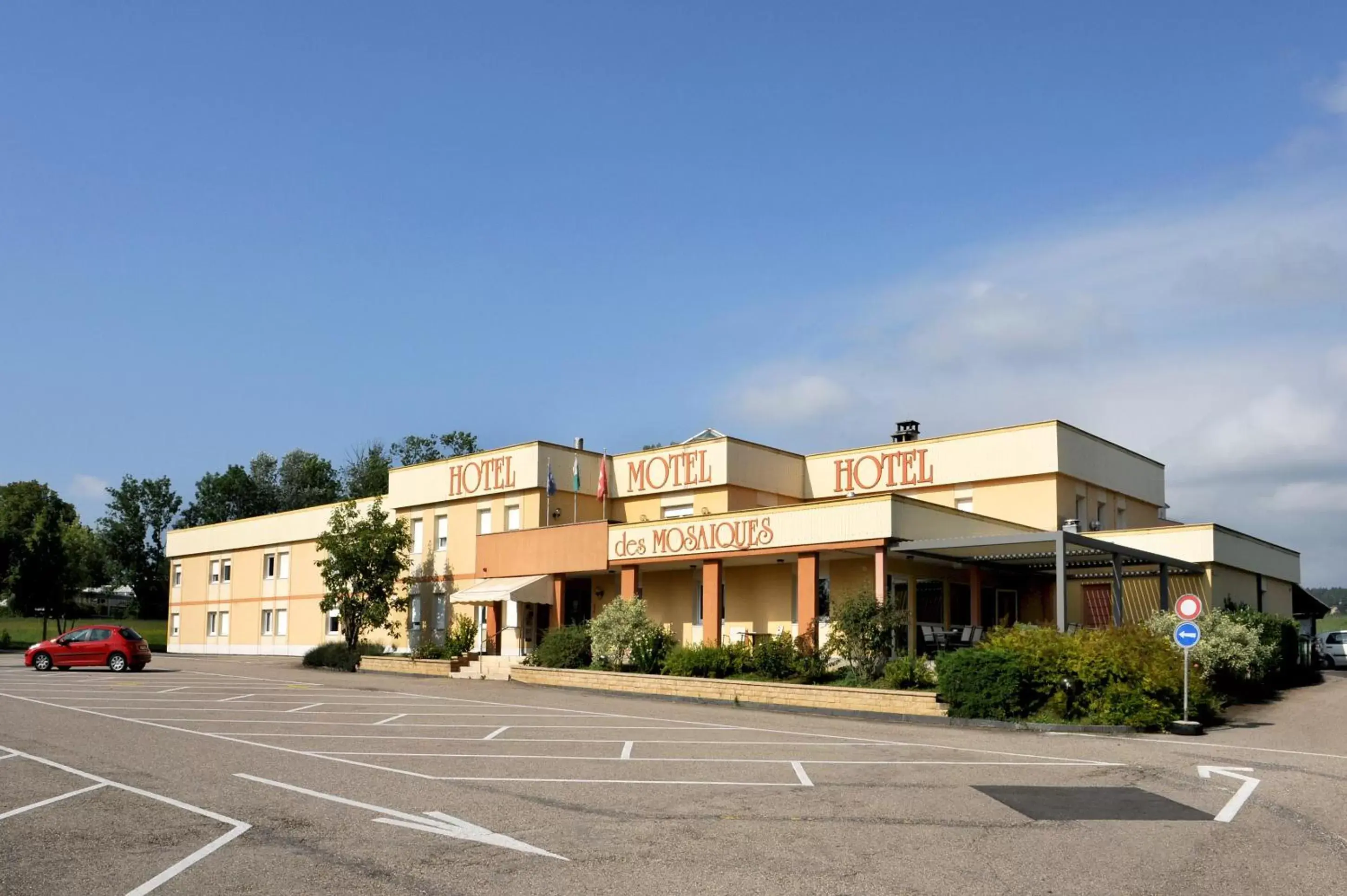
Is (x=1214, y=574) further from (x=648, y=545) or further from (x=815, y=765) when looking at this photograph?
(x=815, y=765)

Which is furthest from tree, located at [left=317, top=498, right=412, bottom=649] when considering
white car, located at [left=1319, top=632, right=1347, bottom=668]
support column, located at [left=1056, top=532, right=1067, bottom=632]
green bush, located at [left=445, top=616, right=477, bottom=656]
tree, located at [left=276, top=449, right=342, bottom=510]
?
tree, located at [left=276, top=449, right=342, bottom=510]

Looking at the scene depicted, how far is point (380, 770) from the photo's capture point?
14.0m

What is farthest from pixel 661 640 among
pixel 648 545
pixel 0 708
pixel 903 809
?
pixel 903 809

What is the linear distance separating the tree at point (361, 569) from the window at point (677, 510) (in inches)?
408

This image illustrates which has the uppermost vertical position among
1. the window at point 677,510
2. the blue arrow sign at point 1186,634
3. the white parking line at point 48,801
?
the window at point 677,510

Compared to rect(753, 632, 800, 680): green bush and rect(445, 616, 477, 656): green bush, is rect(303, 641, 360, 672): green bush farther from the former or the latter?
rect(753, 632, 800, 680): green bush

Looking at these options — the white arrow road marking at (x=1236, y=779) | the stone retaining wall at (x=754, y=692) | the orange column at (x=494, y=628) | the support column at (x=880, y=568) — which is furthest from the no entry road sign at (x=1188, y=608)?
the orange column at (x=494, y=628)

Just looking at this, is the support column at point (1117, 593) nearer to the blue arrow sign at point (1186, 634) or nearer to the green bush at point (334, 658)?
the blue arrow sign at point (1186, 634)

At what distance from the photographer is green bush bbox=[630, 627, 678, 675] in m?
30.5

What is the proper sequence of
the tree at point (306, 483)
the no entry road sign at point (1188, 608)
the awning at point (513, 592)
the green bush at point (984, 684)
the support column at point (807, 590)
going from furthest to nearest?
the tree at point (306, 483) → the awning at point (513, 592) → the support column at point (807, 590) → the green bush at point (984, 684) → the no entry road sign at point (1188, 608)

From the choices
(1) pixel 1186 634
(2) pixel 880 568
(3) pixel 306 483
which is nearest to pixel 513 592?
(2) pixel 880 568

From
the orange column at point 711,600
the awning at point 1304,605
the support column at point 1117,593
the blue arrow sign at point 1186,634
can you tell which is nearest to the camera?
the blue arrow sign at point 1186,634

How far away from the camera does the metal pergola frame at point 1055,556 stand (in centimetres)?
2500

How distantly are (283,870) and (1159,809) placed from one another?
336 inches
